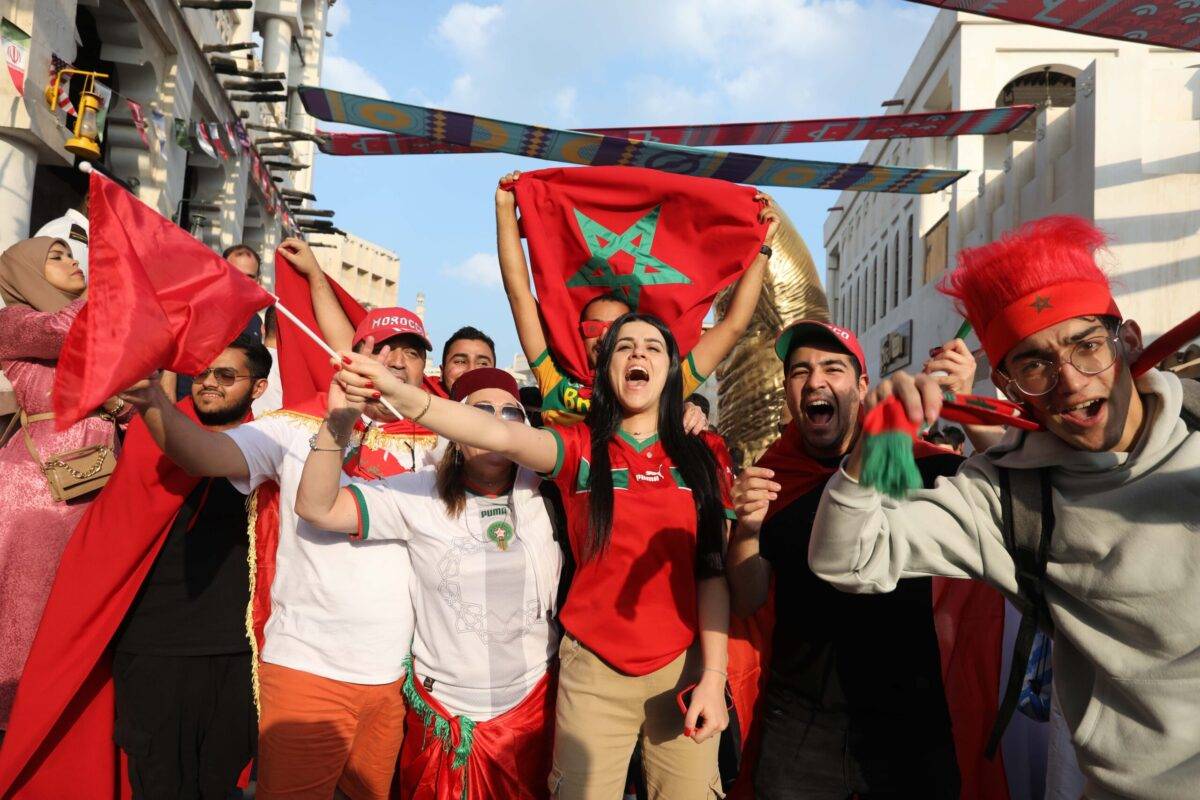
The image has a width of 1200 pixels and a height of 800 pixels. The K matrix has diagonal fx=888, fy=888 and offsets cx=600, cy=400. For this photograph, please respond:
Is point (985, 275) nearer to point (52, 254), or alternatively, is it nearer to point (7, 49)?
point (52, 254)

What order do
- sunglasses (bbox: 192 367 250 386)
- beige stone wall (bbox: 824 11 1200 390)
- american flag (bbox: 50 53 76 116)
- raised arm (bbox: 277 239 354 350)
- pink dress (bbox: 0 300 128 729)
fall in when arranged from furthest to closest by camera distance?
beige stone wall (bbox: 824 11 1200 390) → american flag (bbox: 50 53 76 116) → raised arm (bbox: 277 239 354 350) → pink dress (bbox: 0 300 128 729) → sunglasses (bbox: 192 367 250 386)

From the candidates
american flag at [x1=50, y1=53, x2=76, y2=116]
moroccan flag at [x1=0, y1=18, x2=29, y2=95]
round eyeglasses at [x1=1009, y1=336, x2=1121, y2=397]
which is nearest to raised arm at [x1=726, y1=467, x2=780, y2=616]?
round eyeglasses at [x1=1009, y1=336, x2=1121, y2=397]

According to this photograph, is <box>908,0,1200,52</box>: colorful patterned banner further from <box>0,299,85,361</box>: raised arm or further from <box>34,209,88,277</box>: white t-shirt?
<box>0,299,85,361</box>: raised arm

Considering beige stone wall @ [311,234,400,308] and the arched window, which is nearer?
the arched window

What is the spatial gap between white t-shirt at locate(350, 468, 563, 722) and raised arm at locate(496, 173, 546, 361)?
779mm

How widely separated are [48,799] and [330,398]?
6.07 ft

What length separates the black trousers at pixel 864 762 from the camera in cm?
233

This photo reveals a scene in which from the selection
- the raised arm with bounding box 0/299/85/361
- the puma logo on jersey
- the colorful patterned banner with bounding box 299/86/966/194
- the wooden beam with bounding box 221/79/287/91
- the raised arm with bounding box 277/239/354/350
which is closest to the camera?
the puma logo on jersey

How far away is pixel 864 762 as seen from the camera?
234 centimetres

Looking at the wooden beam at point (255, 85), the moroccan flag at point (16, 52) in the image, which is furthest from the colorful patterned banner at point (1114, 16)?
the wooden beam at point (255, 85)

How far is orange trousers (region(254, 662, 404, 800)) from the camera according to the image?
2.67 metres

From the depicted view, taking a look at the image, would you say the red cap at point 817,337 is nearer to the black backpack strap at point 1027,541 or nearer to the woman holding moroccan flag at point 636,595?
the woman holding moroccan flag at point 636,595

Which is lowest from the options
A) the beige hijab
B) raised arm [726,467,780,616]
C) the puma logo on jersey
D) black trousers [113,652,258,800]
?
black trousers [113,652,258,800]

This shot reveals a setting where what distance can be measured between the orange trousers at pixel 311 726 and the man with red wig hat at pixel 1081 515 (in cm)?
163
